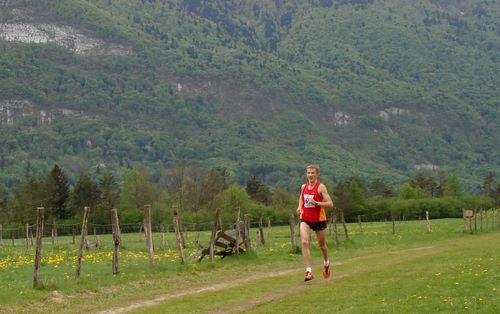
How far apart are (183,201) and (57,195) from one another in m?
27.9

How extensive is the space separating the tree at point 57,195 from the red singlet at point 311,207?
118449 millimetres

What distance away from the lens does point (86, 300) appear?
2488cm

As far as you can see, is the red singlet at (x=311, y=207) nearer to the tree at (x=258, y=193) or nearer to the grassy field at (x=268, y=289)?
the grassy field at (x=268, y=289)

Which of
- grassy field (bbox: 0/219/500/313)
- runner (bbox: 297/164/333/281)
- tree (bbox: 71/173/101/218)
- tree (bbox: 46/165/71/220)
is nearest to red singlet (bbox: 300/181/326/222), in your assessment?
runner (bbox: 297/164/333/281)

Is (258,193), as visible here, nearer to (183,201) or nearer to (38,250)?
(183,201)

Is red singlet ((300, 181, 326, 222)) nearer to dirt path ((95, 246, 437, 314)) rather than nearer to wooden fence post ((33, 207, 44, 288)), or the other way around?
dirt path ((95, 246, 437, 314))

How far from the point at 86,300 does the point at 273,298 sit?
6478mm

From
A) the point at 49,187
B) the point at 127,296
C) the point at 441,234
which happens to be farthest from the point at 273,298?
the point at 49,187

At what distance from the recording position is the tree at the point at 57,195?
5497 inches

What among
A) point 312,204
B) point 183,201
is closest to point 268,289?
point 312,204

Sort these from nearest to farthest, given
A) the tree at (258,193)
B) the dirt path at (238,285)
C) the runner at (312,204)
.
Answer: the dirt path at (238,285) → the runner at (312,204) → the tree at (258,193)

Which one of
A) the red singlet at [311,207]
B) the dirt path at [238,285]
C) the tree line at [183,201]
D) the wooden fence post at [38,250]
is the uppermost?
the tree line at [183,201]

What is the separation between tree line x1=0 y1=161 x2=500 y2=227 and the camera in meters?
138

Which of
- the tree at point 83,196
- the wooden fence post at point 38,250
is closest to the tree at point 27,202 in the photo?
the tree at point 83,196
